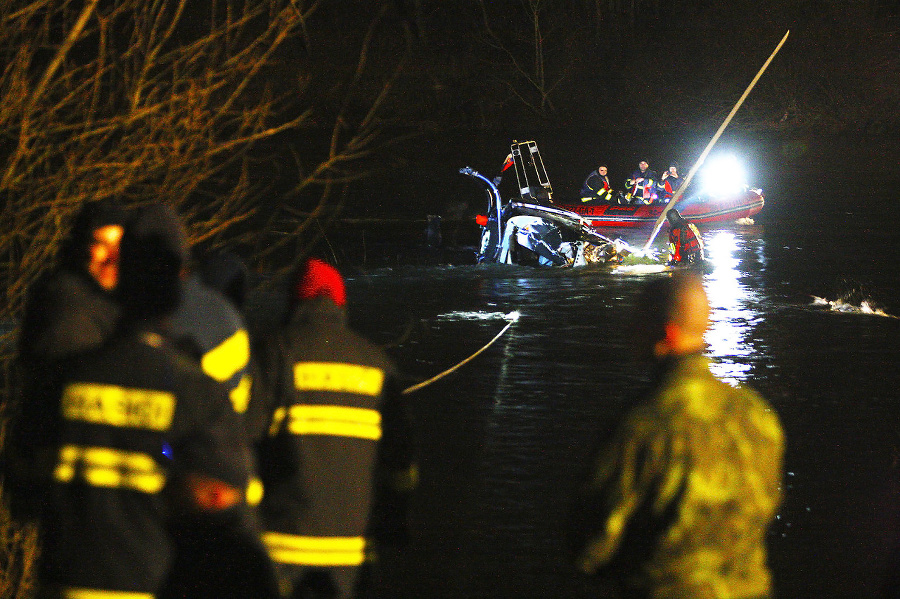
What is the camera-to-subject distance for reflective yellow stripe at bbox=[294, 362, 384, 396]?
3713 millimetres

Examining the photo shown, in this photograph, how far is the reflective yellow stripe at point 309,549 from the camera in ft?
12.2

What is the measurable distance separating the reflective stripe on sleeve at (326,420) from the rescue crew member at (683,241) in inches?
690

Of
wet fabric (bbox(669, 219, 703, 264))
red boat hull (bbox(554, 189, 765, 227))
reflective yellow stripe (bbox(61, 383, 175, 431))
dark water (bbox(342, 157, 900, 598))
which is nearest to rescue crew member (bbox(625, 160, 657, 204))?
red boat hull (bbox(554, 189, 765, 227))

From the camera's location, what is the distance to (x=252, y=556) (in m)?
3.38

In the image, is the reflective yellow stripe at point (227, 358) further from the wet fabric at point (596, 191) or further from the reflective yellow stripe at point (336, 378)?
the wet fabric at point (596, 191)

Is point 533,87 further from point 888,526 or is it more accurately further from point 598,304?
point 888,526

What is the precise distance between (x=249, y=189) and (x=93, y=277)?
193cm

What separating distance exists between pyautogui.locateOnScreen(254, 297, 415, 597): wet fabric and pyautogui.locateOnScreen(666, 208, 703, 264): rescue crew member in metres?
17.5

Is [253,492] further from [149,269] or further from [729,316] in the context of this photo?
A: [729,316]

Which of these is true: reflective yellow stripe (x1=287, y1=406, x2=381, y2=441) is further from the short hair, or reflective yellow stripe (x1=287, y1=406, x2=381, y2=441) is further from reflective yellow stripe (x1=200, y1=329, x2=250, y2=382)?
the short hair

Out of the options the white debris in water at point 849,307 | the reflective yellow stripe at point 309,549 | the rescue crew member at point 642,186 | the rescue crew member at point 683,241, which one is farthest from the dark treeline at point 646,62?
the reflective yellow stripe at point 309,549

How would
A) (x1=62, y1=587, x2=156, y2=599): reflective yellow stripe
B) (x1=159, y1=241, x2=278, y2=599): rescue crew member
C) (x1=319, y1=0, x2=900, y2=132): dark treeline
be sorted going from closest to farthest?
(x1=62, y1=587, x2=156, y2=599): reflective yellow stripe
(x1=159, y1=241, x2=278, y2=599): rescue crew member
(x1=319, y1=0, x2=900, y2=132): dark treeline

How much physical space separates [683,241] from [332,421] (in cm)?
1779

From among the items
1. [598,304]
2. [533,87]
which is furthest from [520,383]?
[533,87]
